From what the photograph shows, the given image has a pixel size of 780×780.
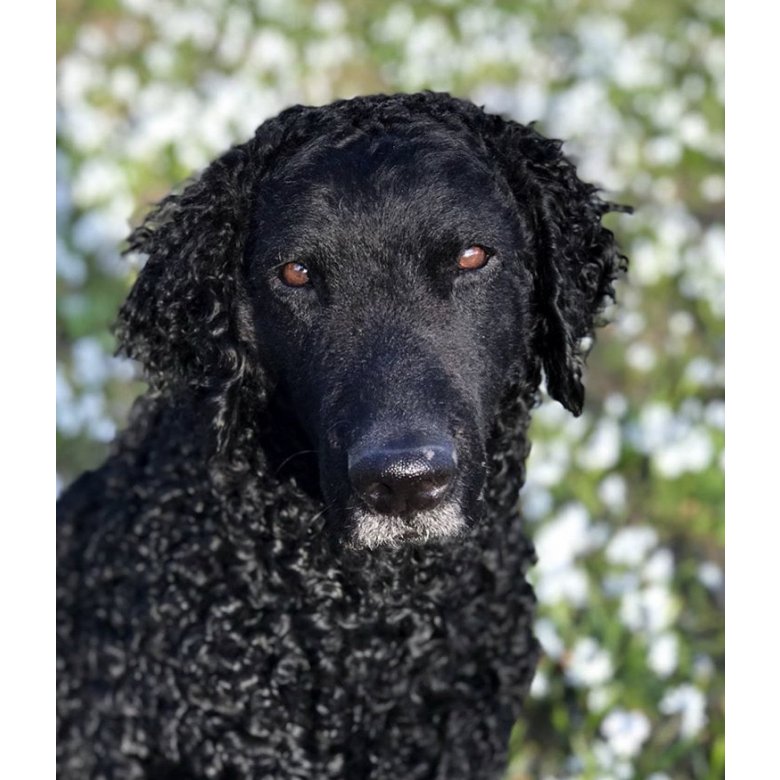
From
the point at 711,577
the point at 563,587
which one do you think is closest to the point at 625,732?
the point at 563,587

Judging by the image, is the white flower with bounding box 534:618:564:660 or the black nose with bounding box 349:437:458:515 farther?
the white flower with bounding box 534:618:564:660

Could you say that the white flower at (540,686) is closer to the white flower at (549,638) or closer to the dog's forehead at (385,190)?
the white flower at (549,638)

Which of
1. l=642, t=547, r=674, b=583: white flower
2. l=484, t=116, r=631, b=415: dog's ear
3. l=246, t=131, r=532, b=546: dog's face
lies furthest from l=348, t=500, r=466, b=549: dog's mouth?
l=642, t=547, r=674, b=583: white flower

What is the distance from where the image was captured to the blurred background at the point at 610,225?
5.34 m

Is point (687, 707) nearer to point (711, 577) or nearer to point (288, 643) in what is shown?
point (711, 577)

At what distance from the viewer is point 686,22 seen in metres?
7.84

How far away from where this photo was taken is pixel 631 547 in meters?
5.83

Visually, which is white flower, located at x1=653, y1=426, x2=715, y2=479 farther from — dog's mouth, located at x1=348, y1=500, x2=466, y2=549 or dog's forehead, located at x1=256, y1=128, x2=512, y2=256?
dog's mouth, located at x1=348, y1=500, x2=466, y2=549

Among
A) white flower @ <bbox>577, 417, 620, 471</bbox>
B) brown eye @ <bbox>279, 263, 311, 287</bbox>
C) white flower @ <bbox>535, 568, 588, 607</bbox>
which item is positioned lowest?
white flower @ <bbox>535, 568, 588, 607</bbox>

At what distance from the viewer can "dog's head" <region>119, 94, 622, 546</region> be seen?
362 cm

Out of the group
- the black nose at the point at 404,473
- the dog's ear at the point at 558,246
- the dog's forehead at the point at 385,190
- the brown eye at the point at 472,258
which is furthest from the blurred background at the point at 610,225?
the black nose at the point at 404,473

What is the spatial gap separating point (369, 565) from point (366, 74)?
4614 mm

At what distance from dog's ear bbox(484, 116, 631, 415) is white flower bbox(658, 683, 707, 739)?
161cm

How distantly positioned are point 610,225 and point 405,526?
13.7ft
